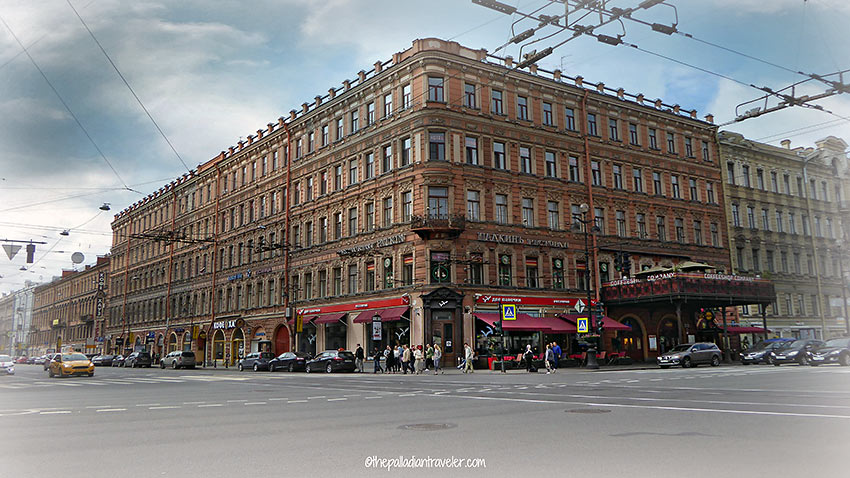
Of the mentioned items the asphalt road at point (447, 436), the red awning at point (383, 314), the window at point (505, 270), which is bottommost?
the asphalt road at point (447, 436)

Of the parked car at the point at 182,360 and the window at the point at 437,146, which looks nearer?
the window at the point at 437,146

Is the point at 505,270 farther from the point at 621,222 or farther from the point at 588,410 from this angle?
the point at 588,410

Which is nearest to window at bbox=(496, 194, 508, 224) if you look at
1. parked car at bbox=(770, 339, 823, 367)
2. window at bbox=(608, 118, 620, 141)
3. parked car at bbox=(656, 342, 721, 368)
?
window at bbox=(608, 118, 620, 141)

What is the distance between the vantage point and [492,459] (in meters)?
7.69

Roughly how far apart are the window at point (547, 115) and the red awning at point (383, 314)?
56.4 feet

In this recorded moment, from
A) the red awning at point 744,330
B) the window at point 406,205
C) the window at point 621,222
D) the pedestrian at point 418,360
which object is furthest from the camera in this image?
the red awning at point 744,330

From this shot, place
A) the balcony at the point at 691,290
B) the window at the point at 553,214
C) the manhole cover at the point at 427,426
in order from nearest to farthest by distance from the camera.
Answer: the manhole cover at the point at 427,426, the balcony at the point at 691,290, the window at the point at 553,214

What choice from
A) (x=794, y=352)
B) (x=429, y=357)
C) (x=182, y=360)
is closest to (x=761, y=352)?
(x=794, y=352)

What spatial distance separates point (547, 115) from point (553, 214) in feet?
23.8

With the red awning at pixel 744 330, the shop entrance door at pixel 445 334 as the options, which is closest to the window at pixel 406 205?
the shop entrance door at pixel 445 334

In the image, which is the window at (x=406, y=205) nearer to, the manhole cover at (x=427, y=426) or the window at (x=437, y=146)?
the window at (x=437, y=146)

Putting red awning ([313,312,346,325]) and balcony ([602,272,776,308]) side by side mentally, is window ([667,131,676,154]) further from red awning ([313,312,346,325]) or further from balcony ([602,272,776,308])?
red awning ([313,312,346,325])

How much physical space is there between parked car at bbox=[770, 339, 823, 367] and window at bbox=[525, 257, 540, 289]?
1471cm

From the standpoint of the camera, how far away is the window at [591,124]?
47.4 metres
